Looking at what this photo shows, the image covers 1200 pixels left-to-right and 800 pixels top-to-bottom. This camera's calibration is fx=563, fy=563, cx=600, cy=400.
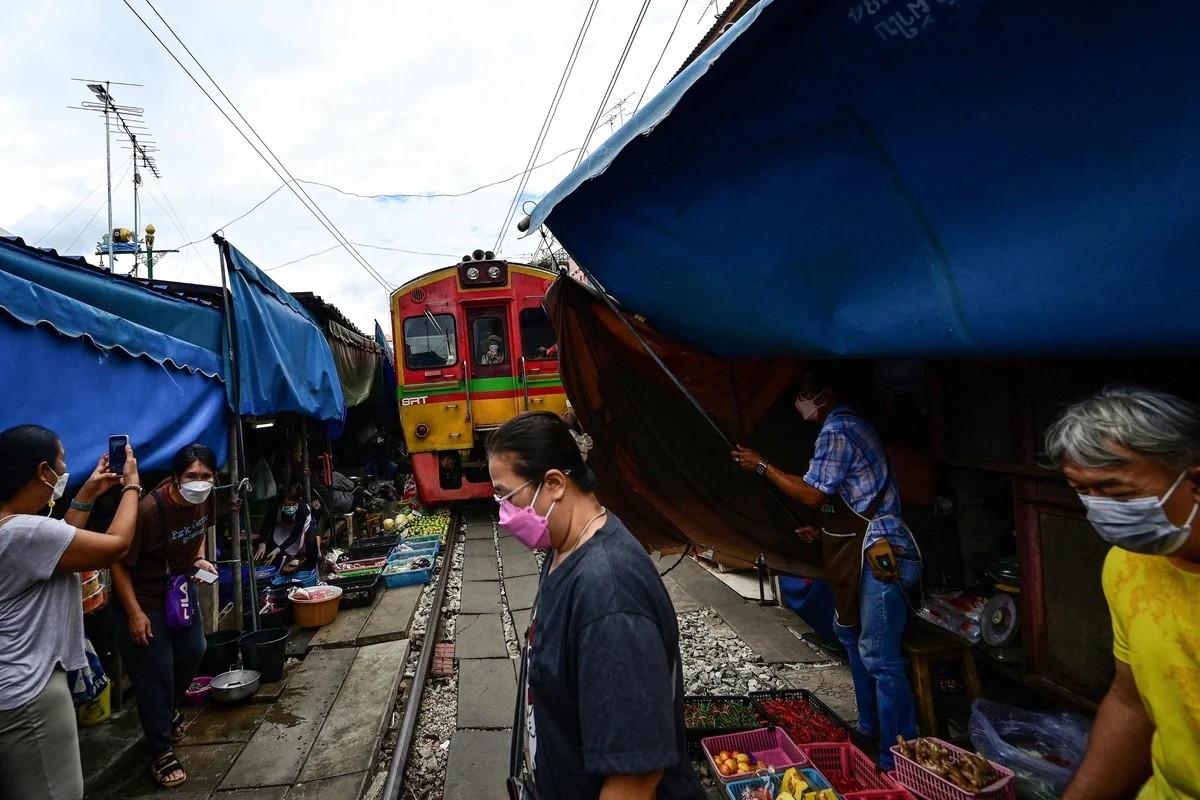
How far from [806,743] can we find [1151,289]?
2.88 m

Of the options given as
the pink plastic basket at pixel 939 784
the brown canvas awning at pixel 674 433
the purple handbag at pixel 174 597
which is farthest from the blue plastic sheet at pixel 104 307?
the pink plastic basket at pixel 939 784

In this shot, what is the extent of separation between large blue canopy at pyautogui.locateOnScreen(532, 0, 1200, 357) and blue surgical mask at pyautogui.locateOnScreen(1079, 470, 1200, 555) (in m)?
0.38

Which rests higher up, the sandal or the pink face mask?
the pink face mask

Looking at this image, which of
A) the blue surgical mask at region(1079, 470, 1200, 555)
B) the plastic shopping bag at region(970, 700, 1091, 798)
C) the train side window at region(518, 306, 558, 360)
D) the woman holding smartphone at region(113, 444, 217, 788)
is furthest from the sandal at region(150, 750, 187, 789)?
the train side window at region(518, 306, 558, 360)

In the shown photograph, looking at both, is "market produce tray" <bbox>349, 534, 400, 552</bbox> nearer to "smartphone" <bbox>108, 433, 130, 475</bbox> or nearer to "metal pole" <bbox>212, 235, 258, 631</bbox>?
"metal pole" <bbox>212, 235, 258, 631</bbox>

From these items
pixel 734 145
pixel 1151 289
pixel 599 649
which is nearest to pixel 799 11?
pixel 734 145

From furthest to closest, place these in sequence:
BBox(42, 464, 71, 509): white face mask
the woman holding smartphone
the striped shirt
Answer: the woman holding smartphone → the striped shirt → BBox(42, 464, 71, 509): white face mask

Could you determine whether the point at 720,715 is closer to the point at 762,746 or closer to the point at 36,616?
the point at 762,746

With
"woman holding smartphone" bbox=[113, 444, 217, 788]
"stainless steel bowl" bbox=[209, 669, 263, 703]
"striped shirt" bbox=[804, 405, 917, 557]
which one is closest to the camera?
"striped shirt" bbox=[804, 405, 917, 557]

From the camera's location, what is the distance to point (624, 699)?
121cm

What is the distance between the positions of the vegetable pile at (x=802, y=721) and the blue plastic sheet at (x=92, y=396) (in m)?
4.12

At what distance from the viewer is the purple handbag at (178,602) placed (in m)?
3.48

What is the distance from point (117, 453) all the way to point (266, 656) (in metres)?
2.28

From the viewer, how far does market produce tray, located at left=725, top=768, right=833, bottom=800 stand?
2744mm
